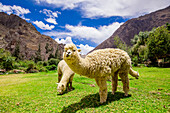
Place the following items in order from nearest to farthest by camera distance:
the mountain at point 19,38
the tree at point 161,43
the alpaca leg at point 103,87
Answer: the alpaca leg at point 103,87 → the tree at point 161,43 → the mountain at point 19,38

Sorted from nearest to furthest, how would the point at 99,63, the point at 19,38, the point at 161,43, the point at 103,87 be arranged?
the point at 99,63
the point at 103,87
the point at 161,43
the point at 19,38

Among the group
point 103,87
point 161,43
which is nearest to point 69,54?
point 103,87

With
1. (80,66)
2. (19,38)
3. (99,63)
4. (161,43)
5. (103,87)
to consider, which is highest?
(19,38)

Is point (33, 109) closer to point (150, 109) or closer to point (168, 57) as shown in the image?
point (150, 109)

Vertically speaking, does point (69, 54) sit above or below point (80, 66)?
above

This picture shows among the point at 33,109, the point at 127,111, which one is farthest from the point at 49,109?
the point at 127,111

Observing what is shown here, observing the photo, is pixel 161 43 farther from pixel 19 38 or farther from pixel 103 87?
pixel 19 38

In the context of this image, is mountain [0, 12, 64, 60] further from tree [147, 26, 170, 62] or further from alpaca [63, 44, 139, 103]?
alpaca [63, 44, 139, 103]

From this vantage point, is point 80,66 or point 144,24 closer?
point 80,66

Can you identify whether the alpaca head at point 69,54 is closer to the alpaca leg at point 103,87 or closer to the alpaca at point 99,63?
the alpaca at point 99,63

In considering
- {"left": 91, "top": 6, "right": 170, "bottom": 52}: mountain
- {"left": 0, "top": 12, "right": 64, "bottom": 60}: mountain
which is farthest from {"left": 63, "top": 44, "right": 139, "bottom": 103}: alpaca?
Result: {"left": 91, "top": 6, "right": 170, "bottom": 52}: mountain

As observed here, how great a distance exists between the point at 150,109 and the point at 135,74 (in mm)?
2127

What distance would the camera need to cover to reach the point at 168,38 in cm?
2030

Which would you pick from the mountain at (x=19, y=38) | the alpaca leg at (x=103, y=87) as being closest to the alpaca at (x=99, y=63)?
the alpaca leg at (x=103, y=87)
